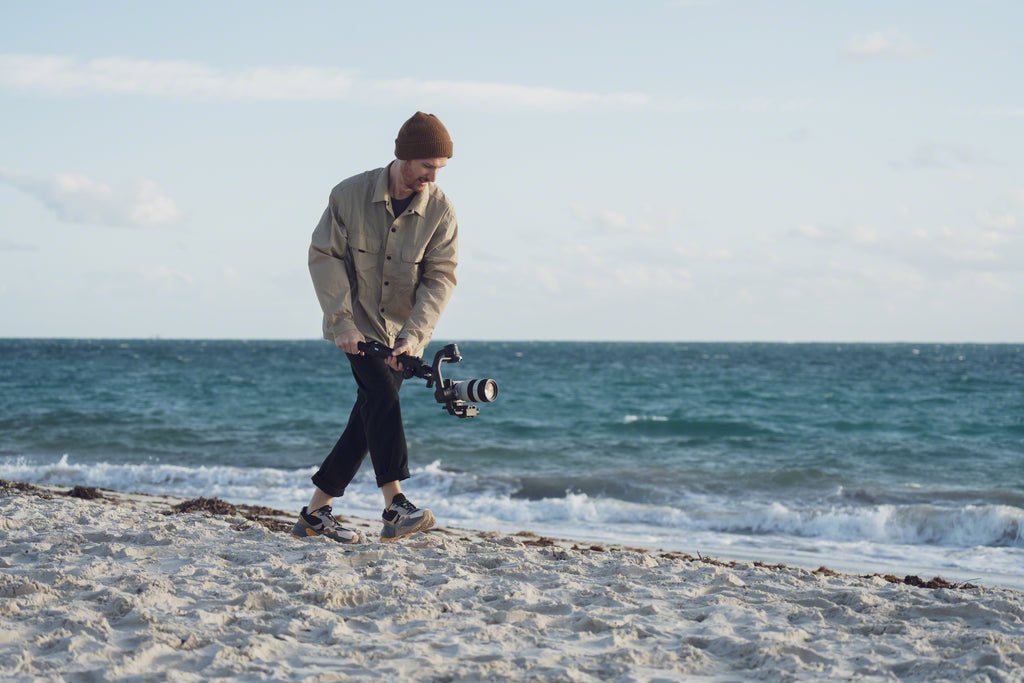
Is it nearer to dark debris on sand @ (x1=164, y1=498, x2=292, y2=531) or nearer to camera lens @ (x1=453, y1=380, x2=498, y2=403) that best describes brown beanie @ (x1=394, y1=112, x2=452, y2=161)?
camera lens @ (x1=453, y1=380, x2=498, y2=403)

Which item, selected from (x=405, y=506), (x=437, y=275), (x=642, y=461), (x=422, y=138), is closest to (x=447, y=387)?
(x=437, y=275)

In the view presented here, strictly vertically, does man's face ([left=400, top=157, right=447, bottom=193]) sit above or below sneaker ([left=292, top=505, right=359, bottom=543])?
above

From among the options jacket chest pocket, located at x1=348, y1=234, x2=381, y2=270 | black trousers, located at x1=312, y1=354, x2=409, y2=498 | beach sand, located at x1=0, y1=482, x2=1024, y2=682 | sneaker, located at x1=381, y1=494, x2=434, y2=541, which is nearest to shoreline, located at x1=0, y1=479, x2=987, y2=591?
sneaker, located at x1=381, y1=494, x2=434, y2=541

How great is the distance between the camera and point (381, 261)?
14.1 feet

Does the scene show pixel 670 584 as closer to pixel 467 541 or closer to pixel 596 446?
pixel 467 541

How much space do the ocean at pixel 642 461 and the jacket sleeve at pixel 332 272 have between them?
3.71 meters

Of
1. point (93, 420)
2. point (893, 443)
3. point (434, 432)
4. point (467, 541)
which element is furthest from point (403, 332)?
point (93, 420)

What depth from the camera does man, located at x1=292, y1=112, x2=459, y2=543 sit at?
164 inches

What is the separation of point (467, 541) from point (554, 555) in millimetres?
555

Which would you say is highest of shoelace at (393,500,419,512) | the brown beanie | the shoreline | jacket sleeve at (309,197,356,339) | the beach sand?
the brown beanie

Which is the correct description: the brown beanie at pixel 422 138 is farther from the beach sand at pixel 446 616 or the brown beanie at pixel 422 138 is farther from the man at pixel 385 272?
the beach sand at pixel 446 616

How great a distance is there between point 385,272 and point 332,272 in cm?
25

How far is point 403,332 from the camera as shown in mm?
4125

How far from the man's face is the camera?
77cm
